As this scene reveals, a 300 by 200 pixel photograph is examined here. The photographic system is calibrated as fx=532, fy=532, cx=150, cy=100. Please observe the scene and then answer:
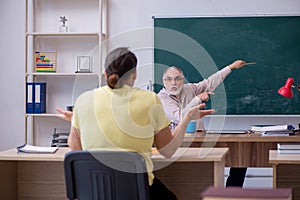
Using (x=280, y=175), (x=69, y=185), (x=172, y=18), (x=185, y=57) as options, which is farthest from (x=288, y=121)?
(x=69, y=185)

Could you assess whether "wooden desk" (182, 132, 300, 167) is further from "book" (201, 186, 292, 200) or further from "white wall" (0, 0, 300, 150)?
"book" (201, 186, 292, 200)

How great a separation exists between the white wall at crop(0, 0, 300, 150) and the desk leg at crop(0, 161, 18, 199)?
7.35ft

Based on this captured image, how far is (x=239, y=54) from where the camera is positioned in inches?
201

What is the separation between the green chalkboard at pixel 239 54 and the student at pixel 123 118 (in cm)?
272

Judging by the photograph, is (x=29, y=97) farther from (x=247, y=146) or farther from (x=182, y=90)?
(x=247, y=146)

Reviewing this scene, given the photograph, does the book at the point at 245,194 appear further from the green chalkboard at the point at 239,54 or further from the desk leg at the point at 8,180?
the green chalkboard at the point at 239,54

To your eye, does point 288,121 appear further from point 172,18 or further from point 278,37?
point 172,18

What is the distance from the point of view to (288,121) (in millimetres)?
5078

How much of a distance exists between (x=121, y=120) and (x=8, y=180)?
1.11m

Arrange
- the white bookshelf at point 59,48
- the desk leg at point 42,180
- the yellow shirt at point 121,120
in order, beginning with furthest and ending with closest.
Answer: the white bookshelf at point 59,48 < the desk leg at point 42,180 < the yellow shirt at point 121,120

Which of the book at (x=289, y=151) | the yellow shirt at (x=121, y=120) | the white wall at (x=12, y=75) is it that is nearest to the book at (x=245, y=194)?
the yellow shirt at (x=121, y=120)

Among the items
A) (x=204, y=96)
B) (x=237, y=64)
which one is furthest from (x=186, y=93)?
(x=237, y=64)

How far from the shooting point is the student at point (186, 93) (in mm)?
4410

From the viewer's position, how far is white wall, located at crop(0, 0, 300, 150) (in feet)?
16.8
